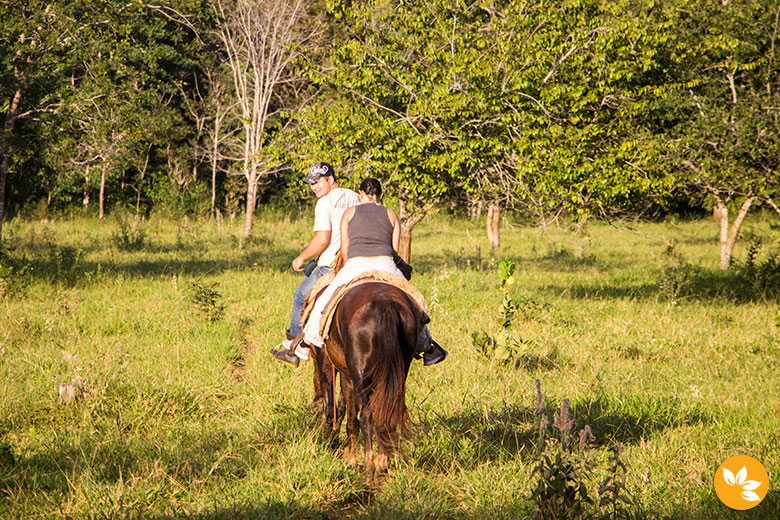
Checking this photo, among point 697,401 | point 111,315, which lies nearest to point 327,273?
point 697,401

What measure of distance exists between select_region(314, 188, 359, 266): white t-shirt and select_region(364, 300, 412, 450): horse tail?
5.59 feet

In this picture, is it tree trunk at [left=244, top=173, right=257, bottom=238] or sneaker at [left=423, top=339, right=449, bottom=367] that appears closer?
sneaker at [left=423, top=339, right=449, bottom=367]

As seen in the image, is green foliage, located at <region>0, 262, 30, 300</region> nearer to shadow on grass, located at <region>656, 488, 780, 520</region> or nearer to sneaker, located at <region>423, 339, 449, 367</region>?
sneaker, located at <region>423, 339, 449, 367</region>

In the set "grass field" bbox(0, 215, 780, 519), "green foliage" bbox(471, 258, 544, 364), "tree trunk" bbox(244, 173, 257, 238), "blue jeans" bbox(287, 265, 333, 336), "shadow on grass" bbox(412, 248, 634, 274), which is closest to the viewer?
"grass field" bbox(0, 215, 780, 519)

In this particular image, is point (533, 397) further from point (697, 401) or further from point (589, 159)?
point (589, 159)

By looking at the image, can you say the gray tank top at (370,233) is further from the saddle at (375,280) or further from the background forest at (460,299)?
the background forest at (460,299)

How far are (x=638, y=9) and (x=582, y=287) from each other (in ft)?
21.1

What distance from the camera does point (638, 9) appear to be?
1480 cm

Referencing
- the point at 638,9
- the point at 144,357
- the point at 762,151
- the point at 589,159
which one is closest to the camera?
the point at 144,357

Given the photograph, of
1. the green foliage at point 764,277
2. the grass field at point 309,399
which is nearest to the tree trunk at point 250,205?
the grass field at point 309,399

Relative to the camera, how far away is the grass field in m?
4.18

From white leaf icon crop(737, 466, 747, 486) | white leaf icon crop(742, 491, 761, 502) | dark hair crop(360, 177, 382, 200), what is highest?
dark hair crop(360, 177, 382, 200)

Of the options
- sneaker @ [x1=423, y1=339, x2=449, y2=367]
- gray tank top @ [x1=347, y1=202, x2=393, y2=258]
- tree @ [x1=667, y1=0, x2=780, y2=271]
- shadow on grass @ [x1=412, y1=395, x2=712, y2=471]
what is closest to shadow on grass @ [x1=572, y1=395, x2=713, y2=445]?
shadow on grass @ [x1=412, y1=395, x2=712, y2=471]

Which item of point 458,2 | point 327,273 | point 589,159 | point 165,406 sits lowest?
point 165,406
